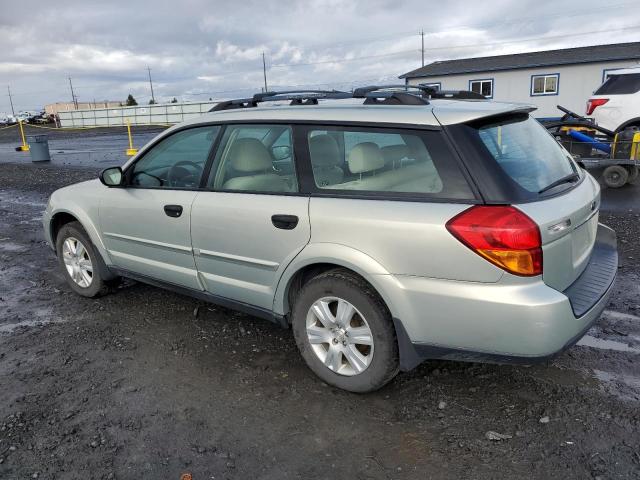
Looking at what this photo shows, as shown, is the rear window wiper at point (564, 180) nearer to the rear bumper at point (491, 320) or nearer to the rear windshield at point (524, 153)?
the rear windshield at point (524, 153)

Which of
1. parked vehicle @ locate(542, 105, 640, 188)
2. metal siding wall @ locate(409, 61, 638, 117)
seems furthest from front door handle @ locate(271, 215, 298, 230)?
metal siding wall @ locate(409, 61, 638, 117)

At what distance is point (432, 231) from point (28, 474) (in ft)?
7.83

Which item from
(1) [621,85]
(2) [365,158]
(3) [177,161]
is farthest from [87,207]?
(1) [621,85]

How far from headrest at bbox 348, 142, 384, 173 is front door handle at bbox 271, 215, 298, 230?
464mm

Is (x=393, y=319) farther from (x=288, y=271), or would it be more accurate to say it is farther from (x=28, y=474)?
(x=28, y=474)

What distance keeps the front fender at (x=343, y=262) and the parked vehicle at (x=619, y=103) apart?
33.6 feet

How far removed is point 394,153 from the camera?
9.98 ft

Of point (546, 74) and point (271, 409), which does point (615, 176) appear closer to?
point (271, 409)

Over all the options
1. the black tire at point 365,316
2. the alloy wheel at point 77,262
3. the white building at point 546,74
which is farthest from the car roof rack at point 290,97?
the white building at point 546,74

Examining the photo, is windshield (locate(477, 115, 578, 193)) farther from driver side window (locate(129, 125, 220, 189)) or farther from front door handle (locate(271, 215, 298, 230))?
driver side window (locate(129, 125, 220, 189))

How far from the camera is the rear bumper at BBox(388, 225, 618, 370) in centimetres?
260

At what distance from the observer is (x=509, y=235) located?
257 cm

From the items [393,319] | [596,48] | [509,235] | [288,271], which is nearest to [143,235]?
[288,271]

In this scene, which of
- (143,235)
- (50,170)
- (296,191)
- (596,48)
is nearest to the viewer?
(296,191)
